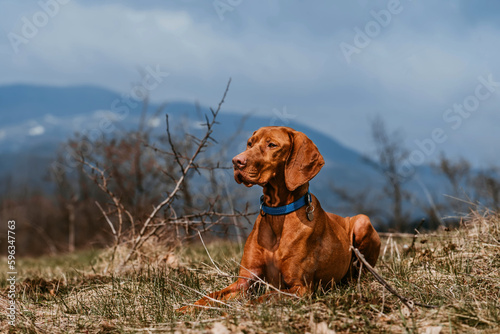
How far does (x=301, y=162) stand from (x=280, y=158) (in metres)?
0.15

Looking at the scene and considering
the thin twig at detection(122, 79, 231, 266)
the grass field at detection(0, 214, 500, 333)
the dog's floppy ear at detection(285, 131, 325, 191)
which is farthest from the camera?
the thin twig at detection(122, 79, 231, 266)

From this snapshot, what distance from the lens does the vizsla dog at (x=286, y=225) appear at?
3.32 m

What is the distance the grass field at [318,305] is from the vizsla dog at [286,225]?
177 millimetres

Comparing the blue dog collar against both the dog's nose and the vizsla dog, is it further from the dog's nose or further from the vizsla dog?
the dog's nose

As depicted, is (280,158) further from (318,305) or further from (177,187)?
(177,187)

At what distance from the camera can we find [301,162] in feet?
11.0

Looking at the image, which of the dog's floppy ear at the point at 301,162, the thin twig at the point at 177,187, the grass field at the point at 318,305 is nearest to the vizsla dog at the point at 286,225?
the dog's floppy ear at the point at 301,162

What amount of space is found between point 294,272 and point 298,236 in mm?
255

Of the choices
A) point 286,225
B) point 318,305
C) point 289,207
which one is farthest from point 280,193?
point 318,305

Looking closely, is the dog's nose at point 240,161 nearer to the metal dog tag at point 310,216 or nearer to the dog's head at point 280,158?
the dog's head at point 280,158

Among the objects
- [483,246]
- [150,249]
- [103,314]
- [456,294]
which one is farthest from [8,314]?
[483,246]

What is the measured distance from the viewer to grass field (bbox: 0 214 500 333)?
9.30ft

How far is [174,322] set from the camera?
3.02m

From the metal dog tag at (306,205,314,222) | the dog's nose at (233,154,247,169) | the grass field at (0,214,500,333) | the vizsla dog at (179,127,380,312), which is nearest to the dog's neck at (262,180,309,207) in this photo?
the vizsla dog at (179,127,380,312)
